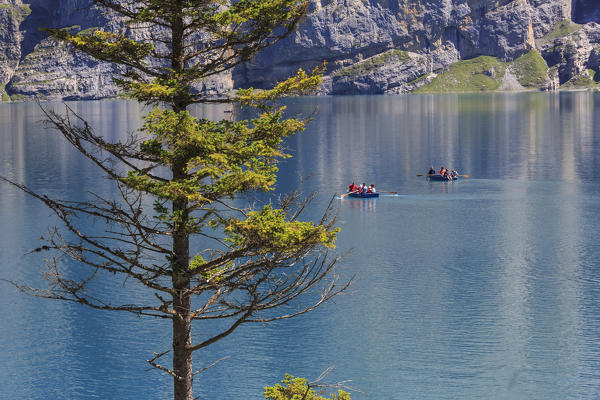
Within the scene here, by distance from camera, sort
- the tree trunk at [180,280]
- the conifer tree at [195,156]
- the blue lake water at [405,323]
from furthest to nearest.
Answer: the blue lake water at [405,323]
the tree trunk at [180,280]
the conifer tree at [195,156]

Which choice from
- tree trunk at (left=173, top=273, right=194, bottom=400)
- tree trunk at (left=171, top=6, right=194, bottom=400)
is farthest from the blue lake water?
tree trunk at (left=173, top=273, right=194, bottom=400)

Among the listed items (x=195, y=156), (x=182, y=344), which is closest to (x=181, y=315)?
(x=182, y=344)

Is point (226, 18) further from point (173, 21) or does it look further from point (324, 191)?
point (324, 191)

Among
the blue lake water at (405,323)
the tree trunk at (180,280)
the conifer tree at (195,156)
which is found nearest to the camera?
the conifer tree at (195,156)

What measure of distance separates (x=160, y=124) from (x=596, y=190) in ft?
334

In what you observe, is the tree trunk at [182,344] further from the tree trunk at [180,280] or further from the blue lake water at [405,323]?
the blue lake water at [405,323]

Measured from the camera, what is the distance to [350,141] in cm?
18975

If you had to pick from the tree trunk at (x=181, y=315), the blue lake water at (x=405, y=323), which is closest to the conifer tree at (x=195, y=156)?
the tree trunk at (x=181, y=315)

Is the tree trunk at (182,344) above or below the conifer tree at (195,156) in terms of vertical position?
below

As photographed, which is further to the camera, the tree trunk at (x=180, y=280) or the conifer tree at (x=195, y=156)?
the tree trunk at (x=180, y=280)

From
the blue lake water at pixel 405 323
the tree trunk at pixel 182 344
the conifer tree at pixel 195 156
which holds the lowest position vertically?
the blue lake water at pixel 405 323

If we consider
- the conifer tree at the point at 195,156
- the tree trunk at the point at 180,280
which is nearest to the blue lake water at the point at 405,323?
the conifer tree at the point at 195,156

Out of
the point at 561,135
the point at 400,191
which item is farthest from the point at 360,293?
the point at 561,135

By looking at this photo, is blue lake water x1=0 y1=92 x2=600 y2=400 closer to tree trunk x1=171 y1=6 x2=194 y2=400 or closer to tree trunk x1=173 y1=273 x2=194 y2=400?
tree trunk x1=171 y1=6 x2=194 y2=400
